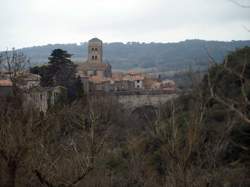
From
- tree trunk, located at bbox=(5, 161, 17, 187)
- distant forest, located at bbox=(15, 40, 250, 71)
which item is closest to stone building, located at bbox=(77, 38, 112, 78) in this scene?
distant forest, located at bbox=(15, 40, 250, 71)

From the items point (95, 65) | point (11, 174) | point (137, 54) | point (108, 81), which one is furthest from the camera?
point (137, 54)

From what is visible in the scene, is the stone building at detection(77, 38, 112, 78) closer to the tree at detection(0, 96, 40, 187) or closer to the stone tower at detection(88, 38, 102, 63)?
the stone tower at detection(88, 38, 102, 63)

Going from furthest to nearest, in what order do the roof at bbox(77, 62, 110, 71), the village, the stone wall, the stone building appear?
1. the roof at bbox(77, 62, 110, 71)
2. the stone building
3. the village
4. the stone wall

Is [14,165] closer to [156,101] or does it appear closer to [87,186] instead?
[87,186]

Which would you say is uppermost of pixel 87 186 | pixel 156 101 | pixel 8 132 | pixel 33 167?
pixel 8 132

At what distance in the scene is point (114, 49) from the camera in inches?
5433

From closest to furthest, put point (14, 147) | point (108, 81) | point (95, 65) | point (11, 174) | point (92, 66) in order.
Answer: point (14, 147) < point (11, 174) < point (108, 81) < point (92, 66) < point (95, 65)

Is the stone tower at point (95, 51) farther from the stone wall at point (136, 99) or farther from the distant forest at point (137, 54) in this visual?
the stone wall at point (136, 99)

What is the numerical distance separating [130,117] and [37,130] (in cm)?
2605

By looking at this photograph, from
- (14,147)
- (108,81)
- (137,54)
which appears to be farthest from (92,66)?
(137,54)

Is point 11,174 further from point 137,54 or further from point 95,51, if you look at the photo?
point 137,54

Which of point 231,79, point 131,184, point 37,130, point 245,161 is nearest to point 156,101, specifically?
point 231,79

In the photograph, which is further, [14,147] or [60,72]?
[60,72]

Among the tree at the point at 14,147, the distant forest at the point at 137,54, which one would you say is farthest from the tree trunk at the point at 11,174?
the distant forest at the point at 137,54
